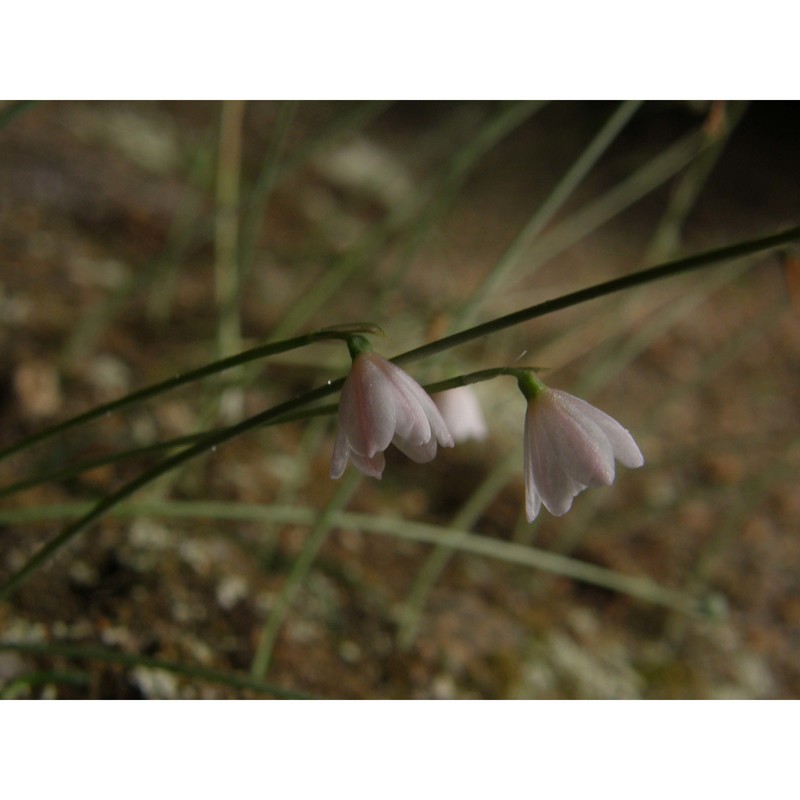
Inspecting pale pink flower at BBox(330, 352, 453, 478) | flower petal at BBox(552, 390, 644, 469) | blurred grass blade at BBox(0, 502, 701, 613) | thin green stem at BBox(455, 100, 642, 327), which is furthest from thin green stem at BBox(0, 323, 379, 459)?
thin green stem at BBox(455, 100, 642, 327)

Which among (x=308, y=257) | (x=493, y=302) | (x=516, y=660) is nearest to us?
(x=516, y=660)

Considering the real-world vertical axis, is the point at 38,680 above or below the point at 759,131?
below

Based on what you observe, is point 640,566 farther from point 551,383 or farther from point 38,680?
point 38,680

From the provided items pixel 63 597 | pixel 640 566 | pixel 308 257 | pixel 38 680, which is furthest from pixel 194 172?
pixel 640 566

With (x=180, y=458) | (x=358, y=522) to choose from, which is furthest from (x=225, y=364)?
(x=358, y=522)

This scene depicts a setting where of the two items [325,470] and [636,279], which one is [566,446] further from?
[325,470]
